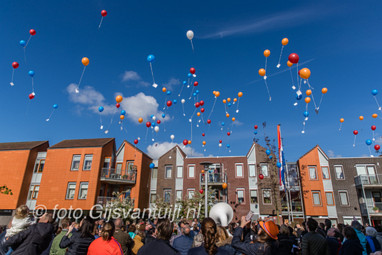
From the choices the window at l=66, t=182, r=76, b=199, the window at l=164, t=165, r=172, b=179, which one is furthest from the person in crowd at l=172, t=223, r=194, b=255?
the window at l=164, t=165, r=172, b=179

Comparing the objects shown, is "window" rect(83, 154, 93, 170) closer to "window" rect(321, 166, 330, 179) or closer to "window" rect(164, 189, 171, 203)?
"window" rect(164, 189, 171, 203)

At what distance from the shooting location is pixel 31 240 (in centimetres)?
445

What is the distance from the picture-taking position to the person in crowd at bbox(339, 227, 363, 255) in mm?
5391

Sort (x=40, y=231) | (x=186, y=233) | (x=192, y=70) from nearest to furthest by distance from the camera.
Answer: (x=40, y=231), (x=186, y=233), (x=192, y=70)

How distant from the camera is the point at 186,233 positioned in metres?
5.38

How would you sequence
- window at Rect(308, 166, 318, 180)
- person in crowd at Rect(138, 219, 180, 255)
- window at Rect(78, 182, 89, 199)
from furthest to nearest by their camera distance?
1. window at Rect(308, 166, 318, 180)
2. window at Rect(78, 182, 89, 199)
3. person in crowd at Rect(138, 219, 180, 255)

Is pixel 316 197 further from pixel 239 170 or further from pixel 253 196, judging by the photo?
pixel 239 170

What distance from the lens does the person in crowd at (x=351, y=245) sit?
5391mm

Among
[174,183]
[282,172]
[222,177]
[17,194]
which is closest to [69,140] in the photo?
[17,194]

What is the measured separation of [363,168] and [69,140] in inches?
1367

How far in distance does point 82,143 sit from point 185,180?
12.9m

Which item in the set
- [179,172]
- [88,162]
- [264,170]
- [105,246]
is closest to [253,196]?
[264,170]

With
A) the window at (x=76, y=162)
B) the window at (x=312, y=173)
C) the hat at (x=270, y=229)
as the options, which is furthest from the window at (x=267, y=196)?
the hat at (x=270, y=229)

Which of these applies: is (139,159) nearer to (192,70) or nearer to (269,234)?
(192,70)
